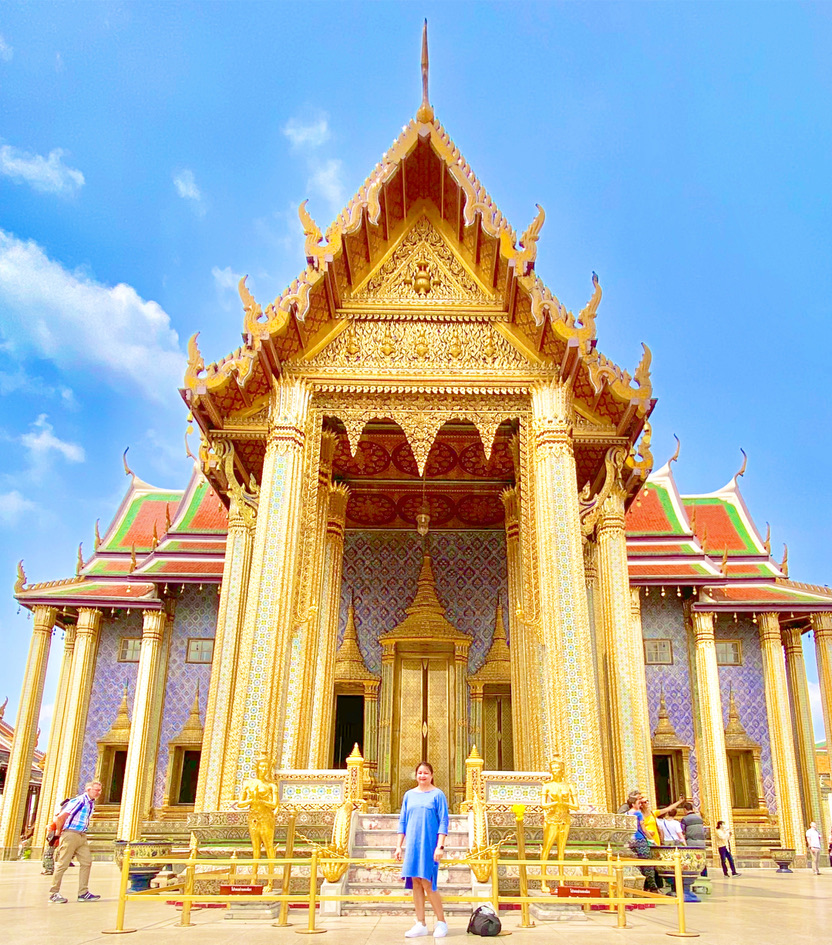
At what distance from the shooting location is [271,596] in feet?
26.2

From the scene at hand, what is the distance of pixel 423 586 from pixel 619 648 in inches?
140

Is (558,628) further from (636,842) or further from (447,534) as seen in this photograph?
(447,534)

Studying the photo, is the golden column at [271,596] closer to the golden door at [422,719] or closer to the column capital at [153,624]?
the golden door at [422,719]

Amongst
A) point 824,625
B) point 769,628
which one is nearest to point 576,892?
point 769,628

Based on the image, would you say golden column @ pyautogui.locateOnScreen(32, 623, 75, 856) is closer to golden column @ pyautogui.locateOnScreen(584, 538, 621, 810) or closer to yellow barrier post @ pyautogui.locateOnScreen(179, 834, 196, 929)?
golden column @ pyautogui.locateOnScreen(584, 538, 621, 810)

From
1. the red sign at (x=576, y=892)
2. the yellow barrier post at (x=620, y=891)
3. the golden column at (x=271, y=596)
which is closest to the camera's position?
the yellow barrier post at (x=620, y=891)

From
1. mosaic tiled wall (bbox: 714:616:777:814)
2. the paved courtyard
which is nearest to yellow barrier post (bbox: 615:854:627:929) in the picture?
the paved courtyard

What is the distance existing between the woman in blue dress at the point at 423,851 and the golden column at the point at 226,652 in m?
4.86

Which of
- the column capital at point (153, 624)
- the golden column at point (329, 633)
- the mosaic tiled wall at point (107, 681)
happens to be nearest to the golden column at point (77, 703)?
the mosaic tiled wall at point (107, 681)

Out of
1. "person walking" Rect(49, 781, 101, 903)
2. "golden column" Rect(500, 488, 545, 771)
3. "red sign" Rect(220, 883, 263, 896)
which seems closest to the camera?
"red sign" Rect(220, 883, 263, 896)

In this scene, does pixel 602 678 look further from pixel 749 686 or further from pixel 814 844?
pixel 749 686

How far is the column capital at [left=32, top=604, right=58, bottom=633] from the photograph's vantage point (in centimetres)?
1566

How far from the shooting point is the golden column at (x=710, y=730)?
13789 millimetres

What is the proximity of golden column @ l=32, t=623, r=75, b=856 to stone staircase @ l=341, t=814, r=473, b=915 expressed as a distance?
896 centimetres
